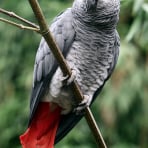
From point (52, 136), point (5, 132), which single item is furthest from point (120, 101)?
point (52, 136)

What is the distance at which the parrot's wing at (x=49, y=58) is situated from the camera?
2.40 m

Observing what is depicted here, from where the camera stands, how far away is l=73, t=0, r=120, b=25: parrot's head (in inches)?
91.0

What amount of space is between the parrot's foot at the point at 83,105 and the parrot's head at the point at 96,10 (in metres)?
0.31

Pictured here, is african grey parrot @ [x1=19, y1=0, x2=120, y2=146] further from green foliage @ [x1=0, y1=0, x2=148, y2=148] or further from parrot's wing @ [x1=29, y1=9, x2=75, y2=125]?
green foliage @ [x1=0, y1=0, x2=148, y2=148]

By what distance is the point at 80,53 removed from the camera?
241cm

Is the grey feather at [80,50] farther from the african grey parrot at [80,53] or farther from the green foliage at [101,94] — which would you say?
the green foliage at [101,94]

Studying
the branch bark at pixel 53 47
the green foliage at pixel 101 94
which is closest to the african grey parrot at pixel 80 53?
the branch bark at pixel 53 47

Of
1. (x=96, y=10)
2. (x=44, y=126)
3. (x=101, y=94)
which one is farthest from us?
(x=101, y=94)

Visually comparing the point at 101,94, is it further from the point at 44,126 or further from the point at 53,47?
the point at 53,47

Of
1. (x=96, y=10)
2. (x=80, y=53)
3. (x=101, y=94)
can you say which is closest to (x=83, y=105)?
(x=80, y=53)

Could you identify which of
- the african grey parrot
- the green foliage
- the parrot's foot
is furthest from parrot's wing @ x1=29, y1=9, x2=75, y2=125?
the green foliage

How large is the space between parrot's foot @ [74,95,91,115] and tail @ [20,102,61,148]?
120 millimetres

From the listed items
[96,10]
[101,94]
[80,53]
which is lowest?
[101,94]

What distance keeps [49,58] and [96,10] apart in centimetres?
28
